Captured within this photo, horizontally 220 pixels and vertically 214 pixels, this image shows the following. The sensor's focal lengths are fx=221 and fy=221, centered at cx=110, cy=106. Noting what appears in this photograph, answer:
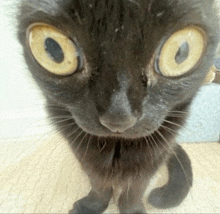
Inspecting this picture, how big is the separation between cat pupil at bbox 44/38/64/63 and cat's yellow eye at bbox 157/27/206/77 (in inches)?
5.9

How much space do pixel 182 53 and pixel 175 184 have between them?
40 centimetres

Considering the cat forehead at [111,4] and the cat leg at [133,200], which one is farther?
the cat leg at [133,200]

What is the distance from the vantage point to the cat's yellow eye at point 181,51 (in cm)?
32

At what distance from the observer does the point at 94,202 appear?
1.89 ft

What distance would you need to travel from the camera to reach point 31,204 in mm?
513

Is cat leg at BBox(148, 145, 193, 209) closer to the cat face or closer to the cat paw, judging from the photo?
the cat paw

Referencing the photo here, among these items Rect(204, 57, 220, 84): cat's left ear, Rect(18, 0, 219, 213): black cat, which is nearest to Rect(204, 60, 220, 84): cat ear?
Rect(204, 57, 220, 84): cat's left ear

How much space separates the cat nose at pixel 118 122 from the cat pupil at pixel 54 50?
0.12 m

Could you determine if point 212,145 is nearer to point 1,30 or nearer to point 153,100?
point 153,100

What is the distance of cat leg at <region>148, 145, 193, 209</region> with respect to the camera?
0.54 m

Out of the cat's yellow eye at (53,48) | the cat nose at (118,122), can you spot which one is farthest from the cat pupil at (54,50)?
the cat nose at (118,122)

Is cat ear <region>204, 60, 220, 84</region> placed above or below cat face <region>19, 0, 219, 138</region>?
below

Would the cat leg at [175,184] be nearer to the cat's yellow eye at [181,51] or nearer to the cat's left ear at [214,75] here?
the cat's left ear at [214,75]

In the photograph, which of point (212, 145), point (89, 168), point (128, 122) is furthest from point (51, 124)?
point (212, 145)
